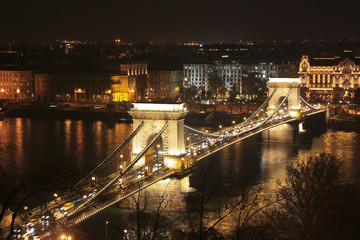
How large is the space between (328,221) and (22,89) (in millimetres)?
30484

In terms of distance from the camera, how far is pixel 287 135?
2283cm

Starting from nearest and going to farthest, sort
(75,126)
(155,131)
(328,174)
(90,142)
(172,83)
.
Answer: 1. (328,174)
2. (155,131)
3. (90,142)
4. (75,126)
5. (172,83)

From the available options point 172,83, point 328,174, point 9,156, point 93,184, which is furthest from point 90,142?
point 172,83

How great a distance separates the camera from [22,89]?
37.1m

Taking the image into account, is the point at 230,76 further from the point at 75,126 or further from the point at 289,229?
the point at 289,229

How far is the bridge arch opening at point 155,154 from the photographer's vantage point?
12452 millimetres

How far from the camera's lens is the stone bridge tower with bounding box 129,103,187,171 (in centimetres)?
1244

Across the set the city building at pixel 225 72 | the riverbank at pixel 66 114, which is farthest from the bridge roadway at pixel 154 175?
the city building at pixel 225 72

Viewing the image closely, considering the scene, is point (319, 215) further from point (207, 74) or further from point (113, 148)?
point (207, 74)

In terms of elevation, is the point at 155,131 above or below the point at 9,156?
above

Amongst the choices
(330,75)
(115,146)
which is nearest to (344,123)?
(115,146)

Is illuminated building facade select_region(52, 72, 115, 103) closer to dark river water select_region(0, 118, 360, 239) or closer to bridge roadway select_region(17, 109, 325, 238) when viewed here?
dark river water select_region(0, 118, 360, 239)

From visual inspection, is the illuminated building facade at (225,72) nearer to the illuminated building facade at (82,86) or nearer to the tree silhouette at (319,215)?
the illuminated building facade at (82,86)

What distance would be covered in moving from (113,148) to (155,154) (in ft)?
21.4
